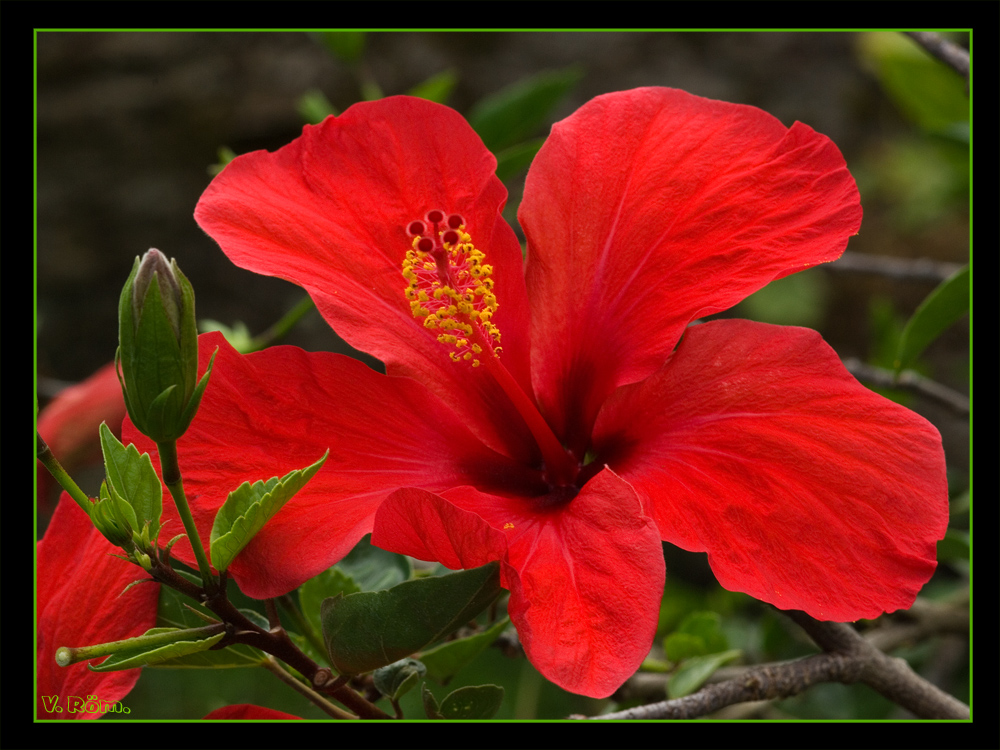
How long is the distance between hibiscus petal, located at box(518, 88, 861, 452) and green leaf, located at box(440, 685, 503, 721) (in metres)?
0.33

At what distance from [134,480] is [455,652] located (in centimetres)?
42

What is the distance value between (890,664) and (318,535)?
70 cm

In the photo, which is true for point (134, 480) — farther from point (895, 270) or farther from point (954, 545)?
point (895, 270)

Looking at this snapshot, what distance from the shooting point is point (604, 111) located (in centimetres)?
96

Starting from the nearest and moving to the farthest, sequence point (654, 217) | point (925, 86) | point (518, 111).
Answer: point (654, 217), point (518, 111), point (925, 86)

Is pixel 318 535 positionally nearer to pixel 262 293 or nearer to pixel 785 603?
pixel 785 603

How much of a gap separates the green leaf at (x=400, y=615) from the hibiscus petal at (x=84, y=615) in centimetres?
24

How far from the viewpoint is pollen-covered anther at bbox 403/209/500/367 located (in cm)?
91

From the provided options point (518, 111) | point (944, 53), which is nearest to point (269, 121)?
point (518, 111)

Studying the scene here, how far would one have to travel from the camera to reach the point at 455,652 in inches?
38.4

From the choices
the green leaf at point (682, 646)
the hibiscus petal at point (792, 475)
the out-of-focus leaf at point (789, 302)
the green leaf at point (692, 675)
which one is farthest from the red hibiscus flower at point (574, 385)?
the out-of-focus leaf at point (789, 302)

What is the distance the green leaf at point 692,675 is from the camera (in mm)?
1100

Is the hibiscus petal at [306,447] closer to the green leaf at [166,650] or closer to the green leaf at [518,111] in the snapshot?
the green leaf at [166,650]
